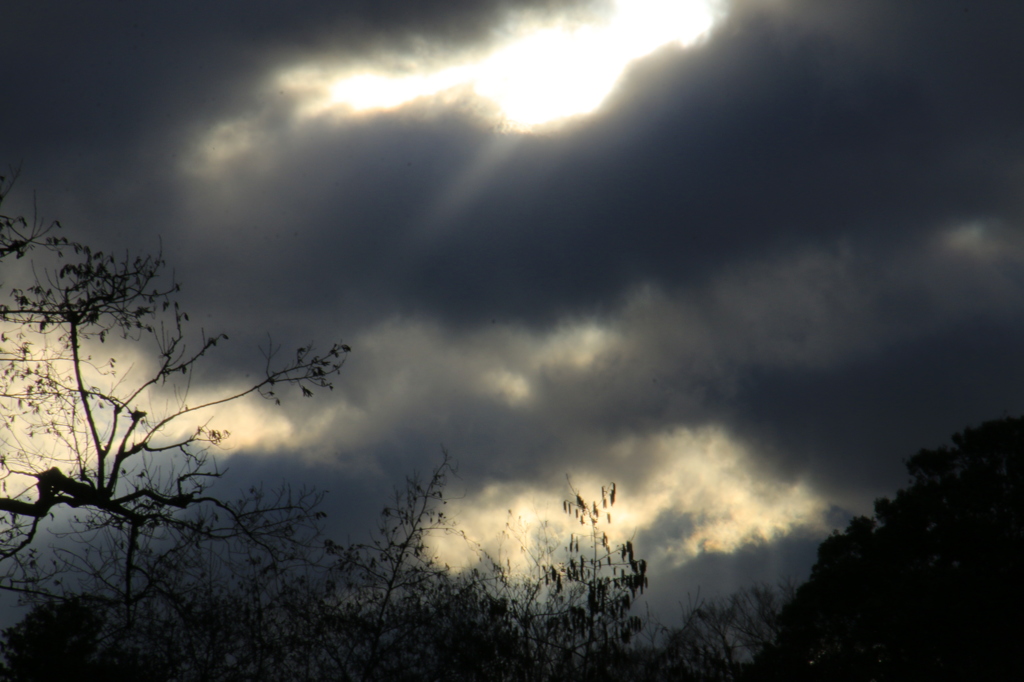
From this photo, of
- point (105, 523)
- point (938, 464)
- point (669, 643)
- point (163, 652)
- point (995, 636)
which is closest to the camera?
point (105, 523)

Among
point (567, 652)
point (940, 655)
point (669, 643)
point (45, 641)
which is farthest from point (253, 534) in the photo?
point (940, 655)

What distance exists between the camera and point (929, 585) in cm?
2422

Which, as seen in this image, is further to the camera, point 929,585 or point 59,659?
point 929,585

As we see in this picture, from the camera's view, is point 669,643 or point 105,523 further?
point 669,643

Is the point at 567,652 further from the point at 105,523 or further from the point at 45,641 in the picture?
the point at 45,641

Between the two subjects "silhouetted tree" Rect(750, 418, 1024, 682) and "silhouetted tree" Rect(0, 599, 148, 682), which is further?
"silhouetted tree" Rect(750, 418, 1024, 682)

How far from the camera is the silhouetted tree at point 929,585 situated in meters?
23.6

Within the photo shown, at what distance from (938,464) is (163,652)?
25.9 meters

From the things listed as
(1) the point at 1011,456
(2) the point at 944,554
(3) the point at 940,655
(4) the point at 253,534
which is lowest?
(3) the point at 940,655

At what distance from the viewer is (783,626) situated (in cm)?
2933

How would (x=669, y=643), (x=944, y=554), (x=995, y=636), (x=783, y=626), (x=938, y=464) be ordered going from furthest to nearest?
(x=783, y=626), (x=938, y=464), (x=944, y=554), (x=995, y=636), (x=669, y=643)

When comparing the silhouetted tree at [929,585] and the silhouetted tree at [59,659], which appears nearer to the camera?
the silhouetted tree at [59,659]

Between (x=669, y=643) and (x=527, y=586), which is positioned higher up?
(x=527, y=586)

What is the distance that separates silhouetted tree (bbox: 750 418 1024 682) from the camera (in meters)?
23.6
